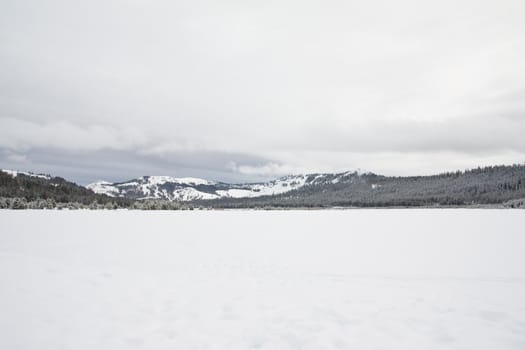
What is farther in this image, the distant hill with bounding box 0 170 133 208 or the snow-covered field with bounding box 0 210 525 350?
the distant hill with bounding box 0 170 133 208

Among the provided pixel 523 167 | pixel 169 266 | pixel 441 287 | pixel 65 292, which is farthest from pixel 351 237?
pixel 523 167

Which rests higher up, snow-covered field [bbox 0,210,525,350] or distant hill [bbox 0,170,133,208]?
distant hill [bbox 0,170,133,208]

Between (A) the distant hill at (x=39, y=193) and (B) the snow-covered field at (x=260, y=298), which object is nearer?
(B) the snow-covered field at (x=260, y=298)

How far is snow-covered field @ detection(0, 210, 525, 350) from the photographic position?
5082mm

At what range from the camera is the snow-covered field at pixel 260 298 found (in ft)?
16.7

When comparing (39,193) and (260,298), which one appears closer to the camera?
(260,298)

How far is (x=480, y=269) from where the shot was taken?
1018 centimetres

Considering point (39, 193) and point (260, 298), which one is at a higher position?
point (39, 193)

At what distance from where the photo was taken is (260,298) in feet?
24.0

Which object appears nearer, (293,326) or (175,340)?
(175,340)

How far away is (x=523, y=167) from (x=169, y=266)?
198052 millimetres

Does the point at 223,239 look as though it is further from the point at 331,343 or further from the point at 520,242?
the point at 520,242

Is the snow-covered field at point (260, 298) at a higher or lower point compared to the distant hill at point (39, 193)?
lower

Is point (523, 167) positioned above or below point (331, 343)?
above
